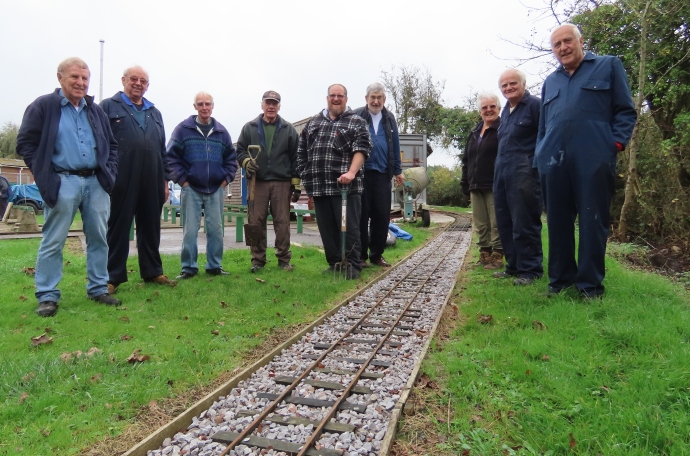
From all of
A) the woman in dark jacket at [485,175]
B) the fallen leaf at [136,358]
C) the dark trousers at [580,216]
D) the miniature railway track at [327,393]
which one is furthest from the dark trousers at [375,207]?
the fallen leaf at [136,358]

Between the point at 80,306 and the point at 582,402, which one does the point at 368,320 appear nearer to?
the point at 582,402

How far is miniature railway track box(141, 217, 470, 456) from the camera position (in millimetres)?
2184

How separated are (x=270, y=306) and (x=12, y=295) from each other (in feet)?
7.84

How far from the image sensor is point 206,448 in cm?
213

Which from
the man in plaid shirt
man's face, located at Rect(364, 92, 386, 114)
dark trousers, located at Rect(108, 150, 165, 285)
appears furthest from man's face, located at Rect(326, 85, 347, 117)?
dark trousers, located at Rect(108, 150, 165, 285)

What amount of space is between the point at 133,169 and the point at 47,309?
155cm

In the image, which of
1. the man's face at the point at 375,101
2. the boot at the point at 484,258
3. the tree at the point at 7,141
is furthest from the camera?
the tree at the point at 7,141

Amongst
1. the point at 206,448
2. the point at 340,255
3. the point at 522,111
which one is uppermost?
the point at 522,111

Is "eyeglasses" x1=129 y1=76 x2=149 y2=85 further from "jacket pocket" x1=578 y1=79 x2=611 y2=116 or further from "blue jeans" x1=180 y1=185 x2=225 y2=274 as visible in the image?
"jacket pocket" x1=578 y1=79 x2=611 y2=116

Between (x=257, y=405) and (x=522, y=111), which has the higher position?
(x=522, y=111)

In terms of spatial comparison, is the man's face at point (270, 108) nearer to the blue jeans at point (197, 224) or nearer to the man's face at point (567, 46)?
the blue jeans at point (197, 224)

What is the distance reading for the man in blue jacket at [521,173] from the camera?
499cm

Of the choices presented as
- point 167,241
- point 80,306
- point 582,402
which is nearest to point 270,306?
point 80,306

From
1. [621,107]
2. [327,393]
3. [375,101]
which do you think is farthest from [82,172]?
[621,107]
